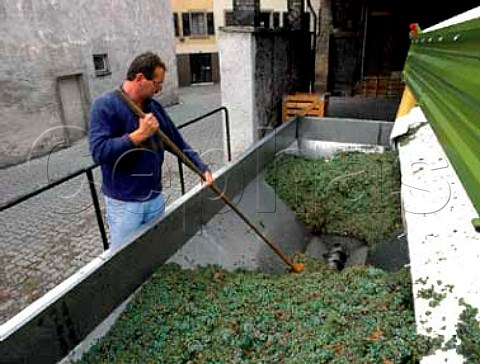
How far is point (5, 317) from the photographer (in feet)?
11.1

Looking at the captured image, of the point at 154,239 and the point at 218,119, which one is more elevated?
the point at 154,239

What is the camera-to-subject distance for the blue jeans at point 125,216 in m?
2.53

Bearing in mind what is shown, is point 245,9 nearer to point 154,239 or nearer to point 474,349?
point 154,239

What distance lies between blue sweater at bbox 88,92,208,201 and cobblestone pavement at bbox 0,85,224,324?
199cm

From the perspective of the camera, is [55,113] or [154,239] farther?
[55,113]

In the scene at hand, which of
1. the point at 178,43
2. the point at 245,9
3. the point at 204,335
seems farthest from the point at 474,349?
the point at 178,43

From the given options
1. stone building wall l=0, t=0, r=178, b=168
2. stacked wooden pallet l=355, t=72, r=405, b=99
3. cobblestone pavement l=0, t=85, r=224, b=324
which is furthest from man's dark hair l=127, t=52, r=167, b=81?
stacked wooden pallet l=355, t=72, r=405, b=99

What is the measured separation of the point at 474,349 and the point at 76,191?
6151 mm

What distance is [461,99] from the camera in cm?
145

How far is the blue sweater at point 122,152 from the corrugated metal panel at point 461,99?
5.45 ft

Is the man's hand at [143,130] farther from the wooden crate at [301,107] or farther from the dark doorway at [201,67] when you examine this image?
the dark doorway at [201,67]

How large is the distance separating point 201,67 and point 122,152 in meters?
19.2

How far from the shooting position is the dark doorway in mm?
20125

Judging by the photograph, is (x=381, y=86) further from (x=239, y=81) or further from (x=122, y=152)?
(x=122, y=152)
